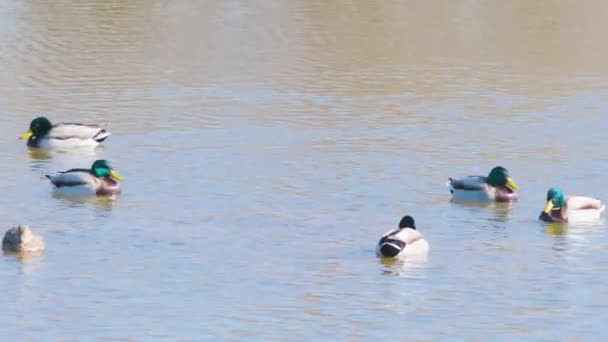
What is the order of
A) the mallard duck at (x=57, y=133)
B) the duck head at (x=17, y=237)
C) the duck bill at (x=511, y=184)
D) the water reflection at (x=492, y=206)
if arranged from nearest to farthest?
1. the duck head at (x=17, y=237)
2. the water reflection at (x=492, y=206)
3. the duck bill at (x=511, y=184)
4. the mallard duck at (x=57, y=133)

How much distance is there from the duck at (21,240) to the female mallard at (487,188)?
507 centimetres

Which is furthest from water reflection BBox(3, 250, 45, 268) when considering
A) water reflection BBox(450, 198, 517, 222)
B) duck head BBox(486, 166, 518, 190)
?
duck head BBox(486, 166, 518, 190)

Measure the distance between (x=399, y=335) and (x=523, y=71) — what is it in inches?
632

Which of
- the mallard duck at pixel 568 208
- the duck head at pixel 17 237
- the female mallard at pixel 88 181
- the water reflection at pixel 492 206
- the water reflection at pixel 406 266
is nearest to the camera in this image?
the water reflection at pixel 406 266

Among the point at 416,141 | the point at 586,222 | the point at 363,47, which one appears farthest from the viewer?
the point at 363,47

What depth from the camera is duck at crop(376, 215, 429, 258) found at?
57.4 feet

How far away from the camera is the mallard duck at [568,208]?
765 inches


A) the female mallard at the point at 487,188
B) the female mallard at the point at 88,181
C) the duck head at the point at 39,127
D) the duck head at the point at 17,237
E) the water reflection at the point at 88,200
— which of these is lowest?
the duck head at the point at 17,237

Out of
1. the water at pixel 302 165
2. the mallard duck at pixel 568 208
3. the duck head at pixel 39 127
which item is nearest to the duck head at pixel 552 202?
the mallard duck at pixel 568 208

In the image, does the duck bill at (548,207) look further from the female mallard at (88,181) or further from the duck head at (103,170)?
the duck head at (103,170)

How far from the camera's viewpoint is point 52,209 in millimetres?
20188

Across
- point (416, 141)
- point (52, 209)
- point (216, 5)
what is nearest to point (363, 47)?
point (216, 5)

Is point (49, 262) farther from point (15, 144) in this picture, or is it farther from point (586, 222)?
point (15, 144)

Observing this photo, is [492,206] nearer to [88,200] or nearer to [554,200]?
[554,200]
